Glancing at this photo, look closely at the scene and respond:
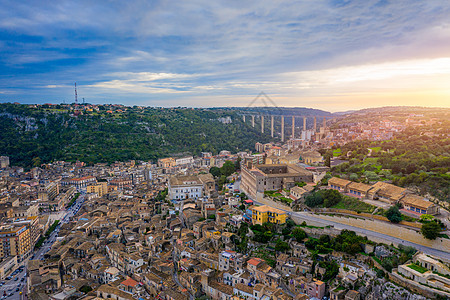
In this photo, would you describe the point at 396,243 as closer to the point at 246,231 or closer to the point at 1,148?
the point at 246,231

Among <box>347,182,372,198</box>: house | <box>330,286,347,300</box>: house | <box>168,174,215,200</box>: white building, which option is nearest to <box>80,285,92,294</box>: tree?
<box>168,174,215,200</box>: white building

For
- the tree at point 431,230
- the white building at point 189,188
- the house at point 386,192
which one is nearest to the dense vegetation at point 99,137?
the white building at point 189,188

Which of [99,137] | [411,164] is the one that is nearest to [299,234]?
[411,164]

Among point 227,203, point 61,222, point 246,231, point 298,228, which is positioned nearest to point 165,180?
point 61,222

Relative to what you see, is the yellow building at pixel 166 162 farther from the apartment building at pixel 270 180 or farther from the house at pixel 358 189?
the house at pixel 358 189

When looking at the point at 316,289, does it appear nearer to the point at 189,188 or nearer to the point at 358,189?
the point at 358,189

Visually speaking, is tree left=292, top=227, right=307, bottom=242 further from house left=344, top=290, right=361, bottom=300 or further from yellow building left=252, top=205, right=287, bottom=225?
house left=344, top=290, right=361, bottom=300
